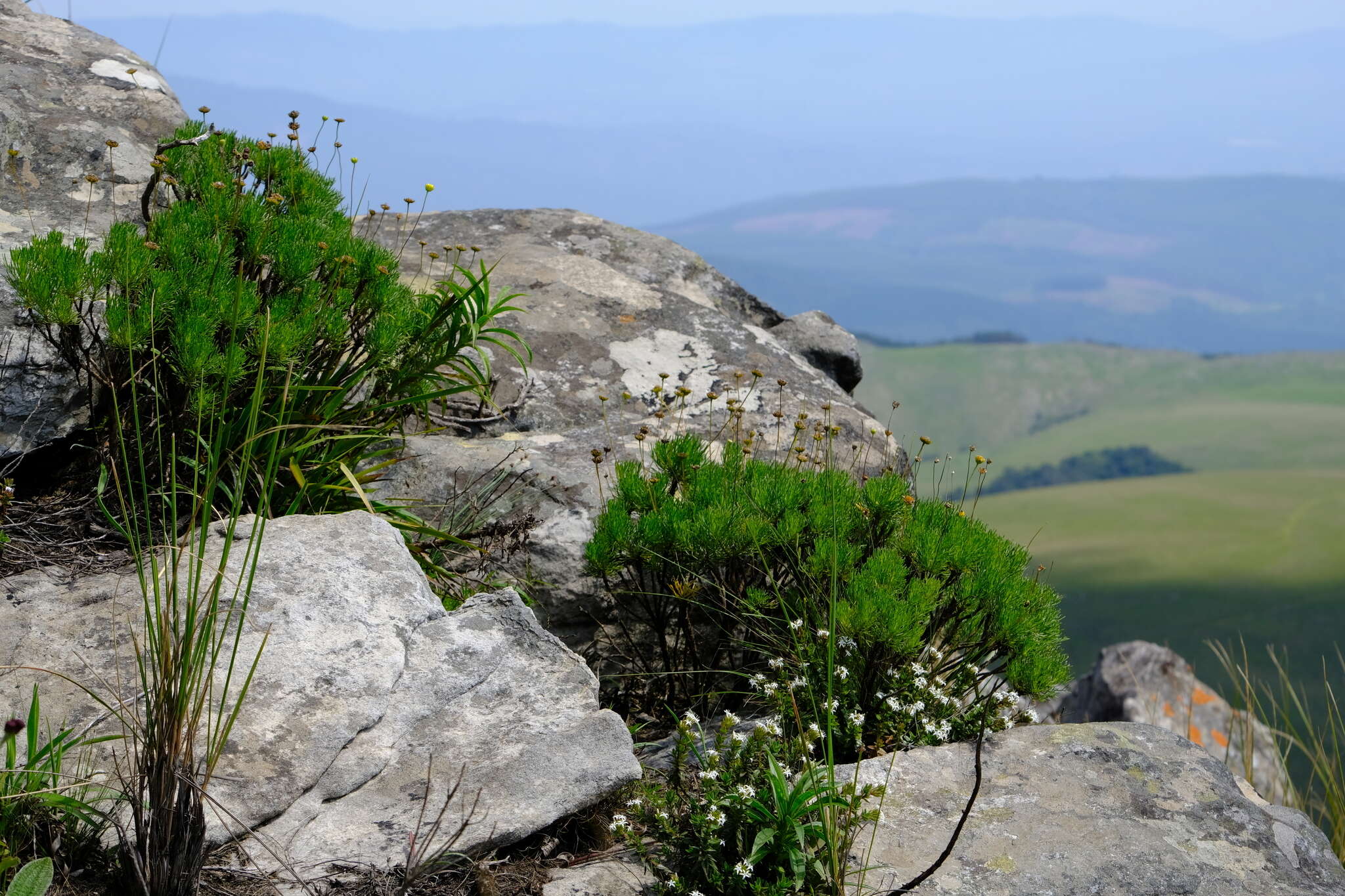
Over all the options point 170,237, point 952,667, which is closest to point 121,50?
point 170,237

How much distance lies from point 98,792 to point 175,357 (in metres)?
1.70

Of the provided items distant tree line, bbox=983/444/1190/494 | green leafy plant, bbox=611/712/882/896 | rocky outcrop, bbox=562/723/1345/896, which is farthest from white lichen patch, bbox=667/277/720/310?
distant tree line, bbox=983/444/1190/494

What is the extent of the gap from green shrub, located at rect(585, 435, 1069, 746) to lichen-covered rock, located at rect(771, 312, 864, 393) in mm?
3277

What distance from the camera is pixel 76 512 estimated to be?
12.6 feet

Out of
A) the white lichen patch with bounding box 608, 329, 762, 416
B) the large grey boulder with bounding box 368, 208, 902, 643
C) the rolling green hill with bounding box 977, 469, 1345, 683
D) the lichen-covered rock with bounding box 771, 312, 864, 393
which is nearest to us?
the large grey boulder with bounding box 368, 208, 902, 643

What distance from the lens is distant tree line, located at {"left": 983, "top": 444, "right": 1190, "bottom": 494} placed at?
141125 millimetres

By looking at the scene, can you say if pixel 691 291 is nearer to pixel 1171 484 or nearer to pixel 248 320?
pixel 248 320

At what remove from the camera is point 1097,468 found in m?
146

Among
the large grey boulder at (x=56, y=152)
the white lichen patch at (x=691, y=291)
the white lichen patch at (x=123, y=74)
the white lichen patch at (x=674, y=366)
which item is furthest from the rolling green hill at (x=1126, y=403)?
the large grey boulder at (x=56, y=152)

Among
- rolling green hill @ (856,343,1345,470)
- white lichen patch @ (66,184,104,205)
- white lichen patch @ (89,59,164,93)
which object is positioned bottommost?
rolling green hill @ (856,343,1345,470)

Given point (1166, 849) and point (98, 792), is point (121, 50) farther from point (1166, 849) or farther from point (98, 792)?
point (1166, 849)

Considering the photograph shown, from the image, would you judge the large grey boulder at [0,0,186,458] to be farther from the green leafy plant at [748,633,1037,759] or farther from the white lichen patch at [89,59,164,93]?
the green leafy plant at [748,633,1037,759]

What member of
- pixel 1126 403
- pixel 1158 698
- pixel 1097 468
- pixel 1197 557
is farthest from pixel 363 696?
pixel 1126 403

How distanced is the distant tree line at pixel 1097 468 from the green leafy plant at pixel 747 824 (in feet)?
472
